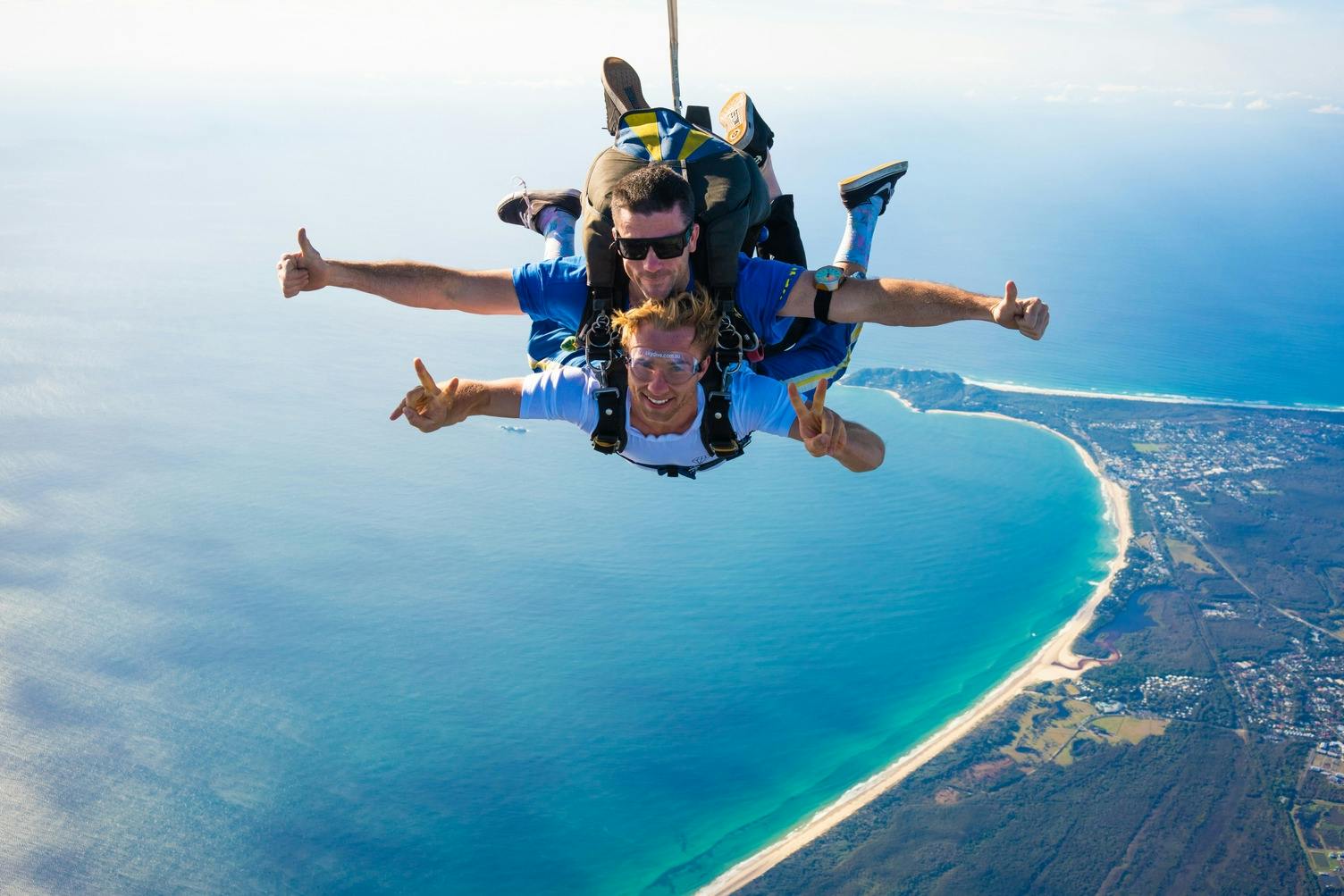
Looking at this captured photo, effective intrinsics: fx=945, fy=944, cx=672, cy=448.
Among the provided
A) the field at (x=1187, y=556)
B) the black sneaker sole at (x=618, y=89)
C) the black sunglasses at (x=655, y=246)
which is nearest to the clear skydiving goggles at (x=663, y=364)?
the black sunglasses at (x=655, y=246)

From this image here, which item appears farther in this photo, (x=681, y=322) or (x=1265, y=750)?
(x=1265, y=750)

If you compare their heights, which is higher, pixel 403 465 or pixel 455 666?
pixel 403 465

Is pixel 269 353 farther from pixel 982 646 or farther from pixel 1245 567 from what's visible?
pixel 1245 567

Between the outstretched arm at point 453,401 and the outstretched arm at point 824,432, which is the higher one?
the outstretched arm at point 453,401

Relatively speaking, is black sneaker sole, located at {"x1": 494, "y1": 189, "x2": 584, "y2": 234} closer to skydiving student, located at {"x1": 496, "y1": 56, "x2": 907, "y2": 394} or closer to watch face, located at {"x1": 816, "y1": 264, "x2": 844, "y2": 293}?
skydiving student, located at {"x1": 496, "y1": 56, "x2": 907, "y2": 394}

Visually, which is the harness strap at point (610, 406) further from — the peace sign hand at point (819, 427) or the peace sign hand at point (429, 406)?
the peace sign hand at point (819, 427)

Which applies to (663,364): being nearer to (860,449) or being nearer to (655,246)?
(655,246)

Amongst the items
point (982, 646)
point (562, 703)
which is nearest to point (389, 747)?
point (562, 703)
